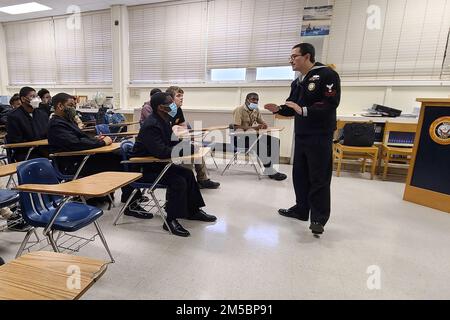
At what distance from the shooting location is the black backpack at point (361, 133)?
4.12 meters

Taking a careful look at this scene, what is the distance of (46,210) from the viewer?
183cm

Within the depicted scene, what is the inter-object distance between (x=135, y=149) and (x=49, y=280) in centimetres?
176

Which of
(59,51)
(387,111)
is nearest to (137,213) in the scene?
(387,111)

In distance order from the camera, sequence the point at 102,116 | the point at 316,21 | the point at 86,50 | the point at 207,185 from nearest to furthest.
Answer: the point at 207,185
the point at 316,21
the point at 102,116
the point at 86,50

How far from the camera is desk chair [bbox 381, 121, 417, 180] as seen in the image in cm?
410

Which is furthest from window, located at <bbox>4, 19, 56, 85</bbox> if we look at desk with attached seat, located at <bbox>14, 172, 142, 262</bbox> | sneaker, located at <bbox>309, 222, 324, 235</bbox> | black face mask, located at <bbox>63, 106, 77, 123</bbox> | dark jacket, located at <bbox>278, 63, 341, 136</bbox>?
sneaker, located at <bbox>309, 222, 324, 235</bbox>

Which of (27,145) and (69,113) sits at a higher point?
(69,113)

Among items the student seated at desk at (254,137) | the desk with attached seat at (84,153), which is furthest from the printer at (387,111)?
the desk with attached seat at (84,153)

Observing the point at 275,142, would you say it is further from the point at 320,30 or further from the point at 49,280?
the point at 49,280

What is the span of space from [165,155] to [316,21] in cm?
397

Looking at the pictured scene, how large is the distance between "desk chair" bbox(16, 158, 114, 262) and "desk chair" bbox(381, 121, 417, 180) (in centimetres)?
412

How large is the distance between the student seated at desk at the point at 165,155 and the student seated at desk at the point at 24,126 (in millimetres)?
1455

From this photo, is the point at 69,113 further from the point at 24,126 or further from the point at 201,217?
the point at 201,217
